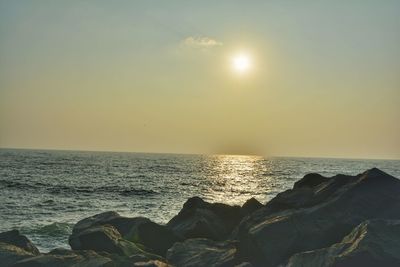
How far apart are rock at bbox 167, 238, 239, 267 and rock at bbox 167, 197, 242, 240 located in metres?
2.75

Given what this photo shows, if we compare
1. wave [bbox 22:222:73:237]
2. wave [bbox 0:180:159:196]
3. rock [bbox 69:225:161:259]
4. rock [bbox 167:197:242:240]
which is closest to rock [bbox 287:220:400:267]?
rock [bbox 69:225:161:259]

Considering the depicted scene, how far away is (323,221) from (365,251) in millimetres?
2624

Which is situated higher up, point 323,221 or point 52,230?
point 323,221

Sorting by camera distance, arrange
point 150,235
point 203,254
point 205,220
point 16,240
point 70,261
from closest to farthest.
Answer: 1. point 70,261
2. point 203,254
3. point 16,240
4. point 150,235
5. point 205,220

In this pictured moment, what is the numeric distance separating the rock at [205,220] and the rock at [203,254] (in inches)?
108

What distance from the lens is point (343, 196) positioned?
13547 millimetres

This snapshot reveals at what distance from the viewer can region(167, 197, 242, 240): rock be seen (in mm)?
17422

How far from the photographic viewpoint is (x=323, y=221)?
12.7 metres

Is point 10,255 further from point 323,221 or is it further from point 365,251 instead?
point 365,251

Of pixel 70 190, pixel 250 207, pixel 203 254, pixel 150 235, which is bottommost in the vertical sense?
pixel 70 190

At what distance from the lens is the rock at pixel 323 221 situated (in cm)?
1231

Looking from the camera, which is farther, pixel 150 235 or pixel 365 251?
pixel 150 235

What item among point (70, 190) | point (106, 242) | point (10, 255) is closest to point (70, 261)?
point (10, 255)

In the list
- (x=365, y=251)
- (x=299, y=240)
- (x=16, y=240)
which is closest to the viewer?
(x=365, y=251)
